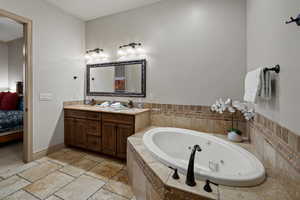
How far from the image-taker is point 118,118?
2.18 metres

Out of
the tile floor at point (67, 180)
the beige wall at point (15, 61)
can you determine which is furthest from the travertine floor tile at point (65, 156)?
the beige wall at point (15, 61)

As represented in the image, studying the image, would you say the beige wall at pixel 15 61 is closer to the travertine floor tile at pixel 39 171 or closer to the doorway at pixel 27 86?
the doorway at pixel 27 86

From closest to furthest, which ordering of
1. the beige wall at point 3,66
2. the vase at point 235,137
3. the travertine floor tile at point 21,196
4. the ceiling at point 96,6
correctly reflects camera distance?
the travertine floor tile at point 21,196, the vase at point 235,137, the ceiling at point 96,6, the beige wall at point 3,66

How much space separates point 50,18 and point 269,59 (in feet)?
11.1

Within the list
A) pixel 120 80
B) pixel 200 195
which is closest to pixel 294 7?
pixel 200 195

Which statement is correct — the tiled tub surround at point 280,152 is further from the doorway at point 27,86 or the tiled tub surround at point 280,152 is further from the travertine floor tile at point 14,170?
the doorway at point 27,86

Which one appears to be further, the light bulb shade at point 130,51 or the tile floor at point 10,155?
the light bulb shade at point 130,51

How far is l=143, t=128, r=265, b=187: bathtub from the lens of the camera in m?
0.95

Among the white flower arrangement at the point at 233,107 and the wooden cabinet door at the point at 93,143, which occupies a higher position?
the white flower arrangement at the point at 233,107

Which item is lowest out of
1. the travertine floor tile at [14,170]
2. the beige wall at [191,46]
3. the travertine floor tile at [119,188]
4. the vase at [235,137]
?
the travertine floor tile at [119,188]

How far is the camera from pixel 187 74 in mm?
2268

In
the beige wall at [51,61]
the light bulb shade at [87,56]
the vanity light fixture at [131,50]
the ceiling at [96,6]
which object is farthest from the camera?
the light bulb shade at [87,56]

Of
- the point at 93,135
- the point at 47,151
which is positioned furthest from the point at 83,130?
the point at 47,151

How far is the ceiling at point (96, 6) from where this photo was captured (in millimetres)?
2467
